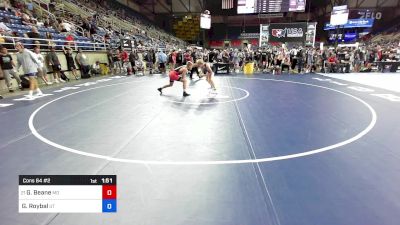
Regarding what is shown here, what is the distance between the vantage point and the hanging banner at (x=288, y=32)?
1908 centimetres

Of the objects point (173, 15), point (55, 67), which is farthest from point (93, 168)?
point (173, 15)

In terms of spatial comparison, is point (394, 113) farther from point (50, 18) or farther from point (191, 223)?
point (50, 18)

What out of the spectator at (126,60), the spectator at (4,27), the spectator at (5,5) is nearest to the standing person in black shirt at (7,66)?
the spectator at (4,27)

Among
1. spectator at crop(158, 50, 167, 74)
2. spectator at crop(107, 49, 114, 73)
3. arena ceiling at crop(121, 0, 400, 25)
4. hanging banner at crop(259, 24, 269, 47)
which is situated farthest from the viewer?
arena ceiling at crop(121, 0, 400, 25)

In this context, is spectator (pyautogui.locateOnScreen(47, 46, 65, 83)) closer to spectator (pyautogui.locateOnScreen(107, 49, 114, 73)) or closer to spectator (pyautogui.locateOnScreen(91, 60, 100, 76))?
spectator (pyautogui.locateOnScreen(91, 60, 100, 76))

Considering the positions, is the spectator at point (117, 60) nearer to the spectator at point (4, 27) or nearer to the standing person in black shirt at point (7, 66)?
the spectator at point (4, 27)

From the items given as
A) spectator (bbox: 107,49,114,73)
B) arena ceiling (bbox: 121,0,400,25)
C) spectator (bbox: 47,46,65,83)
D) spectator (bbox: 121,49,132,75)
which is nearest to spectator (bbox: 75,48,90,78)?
spectator (bbox: 47,46,65,83)

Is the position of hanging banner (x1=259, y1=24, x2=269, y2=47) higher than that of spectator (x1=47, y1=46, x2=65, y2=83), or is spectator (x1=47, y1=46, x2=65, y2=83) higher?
hanging banner (x1=259, y1=24, x2=269, y2=47)

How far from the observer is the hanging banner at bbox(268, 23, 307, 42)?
19078mm

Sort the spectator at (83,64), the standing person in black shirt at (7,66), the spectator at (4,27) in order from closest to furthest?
the standing person in black shirt at (7,66), the spectator at (4,27), the spectator at (83,64)

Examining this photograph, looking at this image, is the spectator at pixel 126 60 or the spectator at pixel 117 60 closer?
the spectator at pixel 126 60
